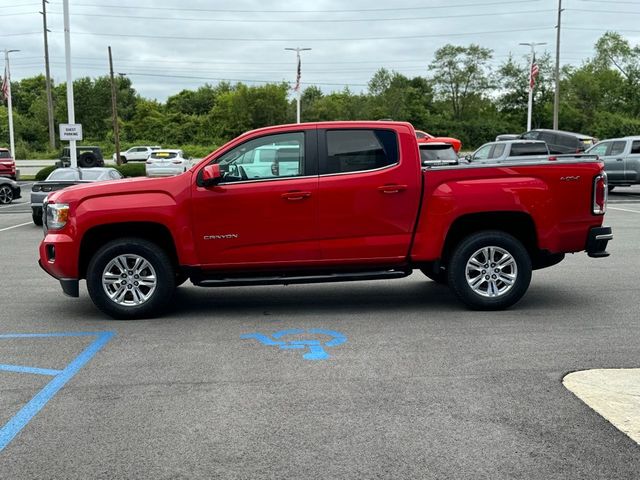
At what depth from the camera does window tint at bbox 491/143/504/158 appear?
22.4 m

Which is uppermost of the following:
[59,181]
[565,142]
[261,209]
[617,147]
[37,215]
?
[565,142]

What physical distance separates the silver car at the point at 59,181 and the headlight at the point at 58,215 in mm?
9260

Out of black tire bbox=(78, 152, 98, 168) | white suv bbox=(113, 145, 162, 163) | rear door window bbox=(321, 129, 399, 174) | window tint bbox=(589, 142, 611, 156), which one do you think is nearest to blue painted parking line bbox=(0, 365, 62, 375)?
rear door window bbox=(321, 129, 399, 174)

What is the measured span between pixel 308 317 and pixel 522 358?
237 cm

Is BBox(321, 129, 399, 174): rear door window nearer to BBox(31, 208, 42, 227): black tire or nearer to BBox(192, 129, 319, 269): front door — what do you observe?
BBox(192, 129, 319, 269): front door

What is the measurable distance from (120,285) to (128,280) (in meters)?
0.09

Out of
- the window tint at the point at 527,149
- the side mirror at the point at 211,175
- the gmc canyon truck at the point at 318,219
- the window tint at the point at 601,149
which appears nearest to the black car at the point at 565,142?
the window tint at the point at 601,149

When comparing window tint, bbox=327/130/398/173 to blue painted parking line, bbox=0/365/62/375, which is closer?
blue painted parking line, bbox=0/365/62/375

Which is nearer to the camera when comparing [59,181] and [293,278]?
[293,278]

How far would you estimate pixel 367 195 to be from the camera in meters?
7.09

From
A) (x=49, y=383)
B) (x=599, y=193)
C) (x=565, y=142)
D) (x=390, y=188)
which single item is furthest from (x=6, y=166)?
(x=599, y=193)

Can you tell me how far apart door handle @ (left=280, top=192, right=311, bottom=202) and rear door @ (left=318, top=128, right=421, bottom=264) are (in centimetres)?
15

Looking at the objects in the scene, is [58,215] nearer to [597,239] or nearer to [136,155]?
[597,239]

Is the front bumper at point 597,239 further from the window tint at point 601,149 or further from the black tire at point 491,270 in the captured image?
the window tint at point 601,149
